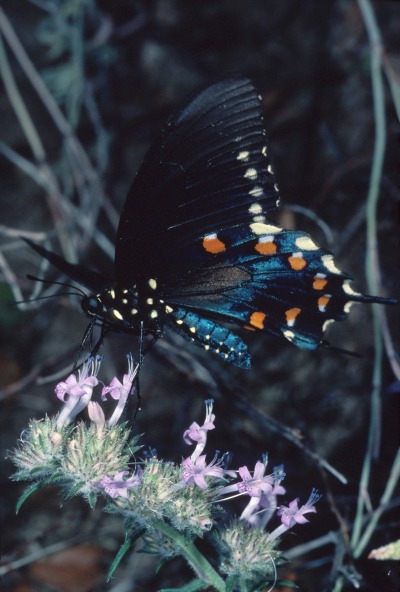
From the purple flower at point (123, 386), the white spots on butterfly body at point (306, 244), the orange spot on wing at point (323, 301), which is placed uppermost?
the white spots on butterfly body at point (306, 244)

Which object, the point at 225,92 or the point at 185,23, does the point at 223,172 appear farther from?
the point at 185,23

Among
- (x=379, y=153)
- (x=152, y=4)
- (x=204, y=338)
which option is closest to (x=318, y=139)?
(x=379, y=153)

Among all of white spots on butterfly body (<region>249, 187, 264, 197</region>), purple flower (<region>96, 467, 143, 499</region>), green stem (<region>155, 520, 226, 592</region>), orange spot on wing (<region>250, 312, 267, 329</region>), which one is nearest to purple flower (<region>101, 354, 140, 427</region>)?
purple flower (<region>96, 467, 143, 499</region>)

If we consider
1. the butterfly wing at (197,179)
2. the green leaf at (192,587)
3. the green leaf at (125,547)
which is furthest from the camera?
the butterfly wing at (197,179)

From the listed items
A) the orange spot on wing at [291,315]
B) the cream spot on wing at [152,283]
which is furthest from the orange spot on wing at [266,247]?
the cream spot on wing at [152,283]

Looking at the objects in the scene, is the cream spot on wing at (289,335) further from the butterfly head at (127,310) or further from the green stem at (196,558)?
the green stem at (196,558)

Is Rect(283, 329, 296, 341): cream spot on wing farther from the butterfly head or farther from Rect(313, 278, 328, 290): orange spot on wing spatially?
the butterfly head
